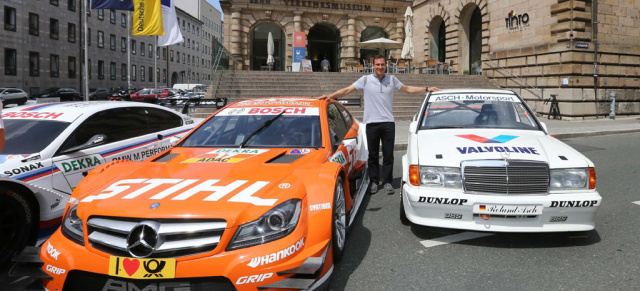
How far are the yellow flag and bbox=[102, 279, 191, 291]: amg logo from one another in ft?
52.2

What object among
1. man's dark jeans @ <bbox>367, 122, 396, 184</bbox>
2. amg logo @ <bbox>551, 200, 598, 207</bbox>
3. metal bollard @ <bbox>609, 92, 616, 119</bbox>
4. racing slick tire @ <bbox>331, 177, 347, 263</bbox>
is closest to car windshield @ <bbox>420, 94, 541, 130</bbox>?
man's dark jeans @ <bbox>367, 122, 396, 184</bbox>

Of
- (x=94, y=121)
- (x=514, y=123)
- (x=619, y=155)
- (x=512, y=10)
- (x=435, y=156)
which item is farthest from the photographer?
(x=512, y=10)

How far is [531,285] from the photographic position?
3260 mm

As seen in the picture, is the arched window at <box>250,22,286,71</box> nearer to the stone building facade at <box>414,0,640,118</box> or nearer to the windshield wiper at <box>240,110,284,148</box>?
the stone building facade at <box>414,0,640,118</box>

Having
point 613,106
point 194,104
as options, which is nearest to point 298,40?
point 613,106

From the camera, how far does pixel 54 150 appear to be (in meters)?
4.19

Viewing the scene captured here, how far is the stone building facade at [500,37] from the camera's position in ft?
62.1

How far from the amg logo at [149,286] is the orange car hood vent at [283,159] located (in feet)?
4.56

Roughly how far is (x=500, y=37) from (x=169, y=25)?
16060 mm

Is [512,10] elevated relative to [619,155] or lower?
elevated

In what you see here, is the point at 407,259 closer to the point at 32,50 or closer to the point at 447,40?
the point at 447,40

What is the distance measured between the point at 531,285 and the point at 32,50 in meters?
46.8

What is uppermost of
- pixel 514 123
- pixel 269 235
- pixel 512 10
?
pixel 512 10

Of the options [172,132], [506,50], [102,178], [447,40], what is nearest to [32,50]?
[447,40]
